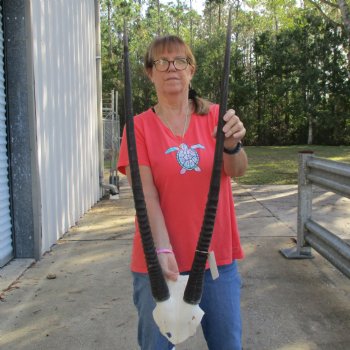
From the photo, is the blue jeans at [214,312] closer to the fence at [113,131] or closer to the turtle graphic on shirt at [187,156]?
the turtle graphic on shirt at [187,156]

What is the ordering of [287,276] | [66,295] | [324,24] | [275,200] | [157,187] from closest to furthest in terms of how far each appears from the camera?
[157,187], [66,295], [287,276], [275,200], [324,24]

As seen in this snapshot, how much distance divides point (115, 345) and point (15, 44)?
10.9 ft

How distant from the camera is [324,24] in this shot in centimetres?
3039

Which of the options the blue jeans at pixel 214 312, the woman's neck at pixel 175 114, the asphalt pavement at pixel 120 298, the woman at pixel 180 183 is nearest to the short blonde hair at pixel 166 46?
the woman at pixel 180 183

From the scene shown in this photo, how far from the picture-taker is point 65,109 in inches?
267

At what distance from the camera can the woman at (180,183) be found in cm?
206

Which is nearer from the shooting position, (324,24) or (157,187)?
(157,187)

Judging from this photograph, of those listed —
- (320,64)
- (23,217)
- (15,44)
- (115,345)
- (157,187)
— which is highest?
(320,64)

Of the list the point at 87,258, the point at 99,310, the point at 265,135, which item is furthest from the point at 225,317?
the point at 265,135

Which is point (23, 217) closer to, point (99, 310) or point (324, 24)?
point (99, 310)

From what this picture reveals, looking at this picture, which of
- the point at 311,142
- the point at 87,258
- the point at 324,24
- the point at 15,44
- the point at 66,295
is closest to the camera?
the point at 66,295

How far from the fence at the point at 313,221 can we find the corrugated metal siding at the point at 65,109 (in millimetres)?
2892

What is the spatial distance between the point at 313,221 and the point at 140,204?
145 inches

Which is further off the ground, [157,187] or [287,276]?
[157,187]
